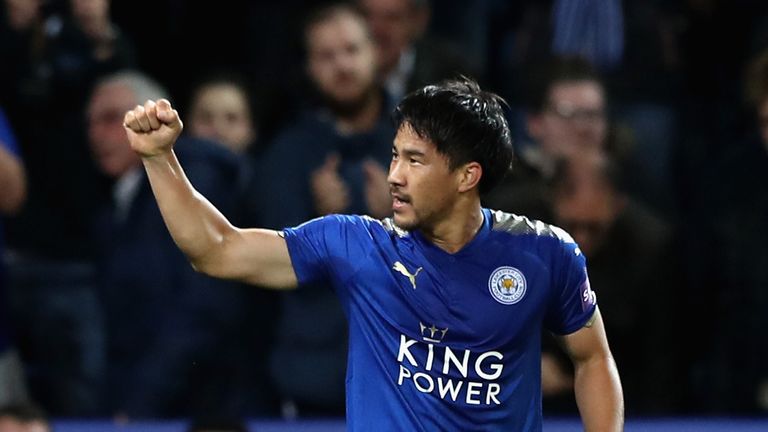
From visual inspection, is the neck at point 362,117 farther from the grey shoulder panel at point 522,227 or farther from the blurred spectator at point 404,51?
the grey shoulder panel at point 522,227

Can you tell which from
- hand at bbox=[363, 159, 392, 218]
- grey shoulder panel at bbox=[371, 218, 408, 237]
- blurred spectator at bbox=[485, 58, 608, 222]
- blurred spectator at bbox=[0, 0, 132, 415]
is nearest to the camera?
grey shoulder panel at bbox=[371, 218, 408, 237]

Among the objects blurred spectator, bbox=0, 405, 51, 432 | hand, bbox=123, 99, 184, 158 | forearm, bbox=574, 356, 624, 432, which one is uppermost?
hand, bbox=123, 99, 184, 158

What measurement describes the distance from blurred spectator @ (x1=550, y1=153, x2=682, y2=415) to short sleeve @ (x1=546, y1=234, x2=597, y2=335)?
201cm

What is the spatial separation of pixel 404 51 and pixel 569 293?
3231 millimetres

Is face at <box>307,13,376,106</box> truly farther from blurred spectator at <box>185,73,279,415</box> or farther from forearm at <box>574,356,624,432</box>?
forearm at <box>574,356,624,432</box>

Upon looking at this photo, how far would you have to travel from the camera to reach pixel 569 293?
438cm

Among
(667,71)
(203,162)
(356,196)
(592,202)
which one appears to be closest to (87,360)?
(203,162)

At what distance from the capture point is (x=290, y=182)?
260 inches

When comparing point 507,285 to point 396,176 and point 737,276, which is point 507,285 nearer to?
point 396,176

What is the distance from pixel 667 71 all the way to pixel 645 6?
350 mm

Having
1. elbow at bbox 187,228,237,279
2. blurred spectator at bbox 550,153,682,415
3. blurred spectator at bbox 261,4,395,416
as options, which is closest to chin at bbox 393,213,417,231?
elbow at bbox 187,228,237,279

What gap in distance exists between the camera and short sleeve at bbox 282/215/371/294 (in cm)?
425

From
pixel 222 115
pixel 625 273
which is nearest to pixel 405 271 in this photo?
pixel 625 273

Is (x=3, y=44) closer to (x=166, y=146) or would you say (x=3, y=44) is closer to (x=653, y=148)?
(x=653, y=148)
